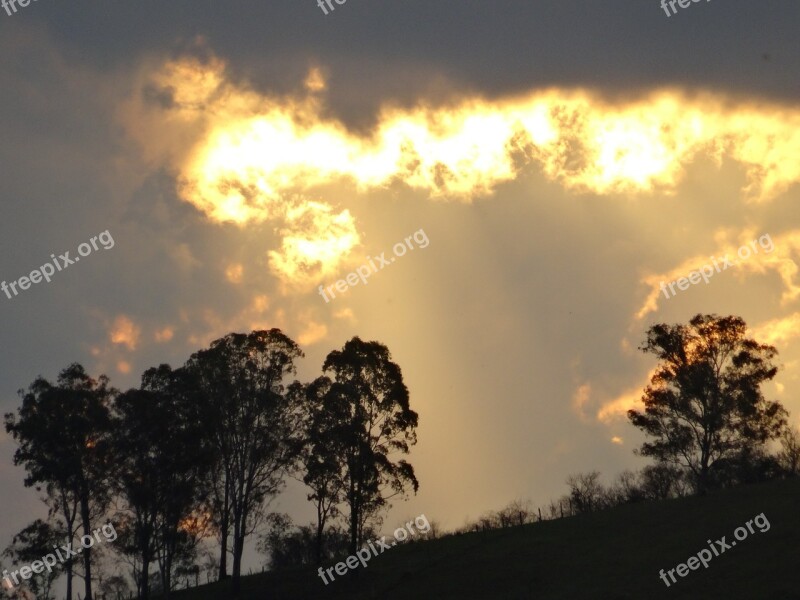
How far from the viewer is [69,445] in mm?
71438

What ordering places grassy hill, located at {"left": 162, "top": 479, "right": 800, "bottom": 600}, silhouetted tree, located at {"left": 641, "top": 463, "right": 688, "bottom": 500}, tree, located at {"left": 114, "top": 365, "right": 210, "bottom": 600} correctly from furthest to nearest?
silhouetted tree, located at {"left": 641, "top": 463, "right": 688, "bottom": 500}, tree, located at {"left": 114, "top": 365, "right": 210, "bottom": 600}, grassy hill, located at {"left": 162, "top": 479, "right": 800, "bottom": 600}

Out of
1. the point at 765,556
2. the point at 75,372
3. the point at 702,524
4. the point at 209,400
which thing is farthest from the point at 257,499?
the point at 765,556

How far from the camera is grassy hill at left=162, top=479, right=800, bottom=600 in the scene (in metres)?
48.0

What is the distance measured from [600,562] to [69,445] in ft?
142

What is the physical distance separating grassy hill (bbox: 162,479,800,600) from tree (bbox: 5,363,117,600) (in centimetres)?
1091

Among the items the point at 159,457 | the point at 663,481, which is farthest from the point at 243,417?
the point at 663,481

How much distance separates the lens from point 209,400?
6988cm

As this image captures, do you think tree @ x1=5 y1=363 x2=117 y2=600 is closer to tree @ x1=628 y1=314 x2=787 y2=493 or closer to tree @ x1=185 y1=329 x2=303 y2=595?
tree @ x1=185 y1=329 x2=303 y2=595

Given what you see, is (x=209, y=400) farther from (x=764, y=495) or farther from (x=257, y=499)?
(x=764, y=495)

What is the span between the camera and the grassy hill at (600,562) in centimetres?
4797

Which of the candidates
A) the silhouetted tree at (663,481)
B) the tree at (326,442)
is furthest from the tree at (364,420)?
the silhouetted tree at (663,481)

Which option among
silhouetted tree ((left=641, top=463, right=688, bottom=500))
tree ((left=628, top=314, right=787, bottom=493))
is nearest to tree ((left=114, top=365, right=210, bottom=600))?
tree ((left=628, top=314, right=787, bottom=493))

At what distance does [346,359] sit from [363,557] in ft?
55.9

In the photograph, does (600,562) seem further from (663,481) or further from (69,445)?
(663,481)
